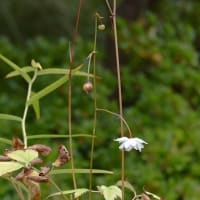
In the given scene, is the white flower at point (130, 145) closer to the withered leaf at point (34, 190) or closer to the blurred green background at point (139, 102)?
the withered leaf at point (34, 190)

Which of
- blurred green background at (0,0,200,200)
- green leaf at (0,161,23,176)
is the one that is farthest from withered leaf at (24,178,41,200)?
blurred green background at (0,0,200,200)

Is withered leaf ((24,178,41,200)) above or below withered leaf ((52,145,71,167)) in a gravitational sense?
below

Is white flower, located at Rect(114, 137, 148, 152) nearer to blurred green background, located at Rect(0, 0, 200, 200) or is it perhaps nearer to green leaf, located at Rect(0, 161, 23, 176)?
green leaf, located at Rect(0, 161, 23, 176)

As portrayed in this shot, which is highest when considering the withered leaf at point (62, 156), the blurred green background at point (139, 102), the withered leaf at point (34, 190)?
the blurred green background at point (139, 102)

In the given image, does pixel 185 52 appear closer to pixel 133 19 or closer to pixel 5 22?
pixel 133 19

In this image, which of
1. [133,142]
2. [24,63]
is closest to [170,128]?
[24,63]

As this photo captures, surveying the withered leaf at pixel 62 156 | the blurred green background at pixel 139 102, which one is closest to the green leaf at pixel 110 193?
the withered leaf at pixel 62 156

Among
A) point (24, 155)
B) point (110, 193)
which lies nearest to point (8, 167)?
point (24, 155)

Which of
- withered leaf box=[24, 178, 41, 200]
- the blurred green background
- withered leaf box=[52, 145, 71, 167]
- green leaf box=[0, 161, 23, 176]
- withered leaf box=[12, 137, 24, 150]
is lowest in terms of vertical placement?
withered leaf box=[24, 178, 41, 200]

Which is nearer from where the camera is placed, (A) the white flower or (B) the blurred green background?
(A) the white flower
